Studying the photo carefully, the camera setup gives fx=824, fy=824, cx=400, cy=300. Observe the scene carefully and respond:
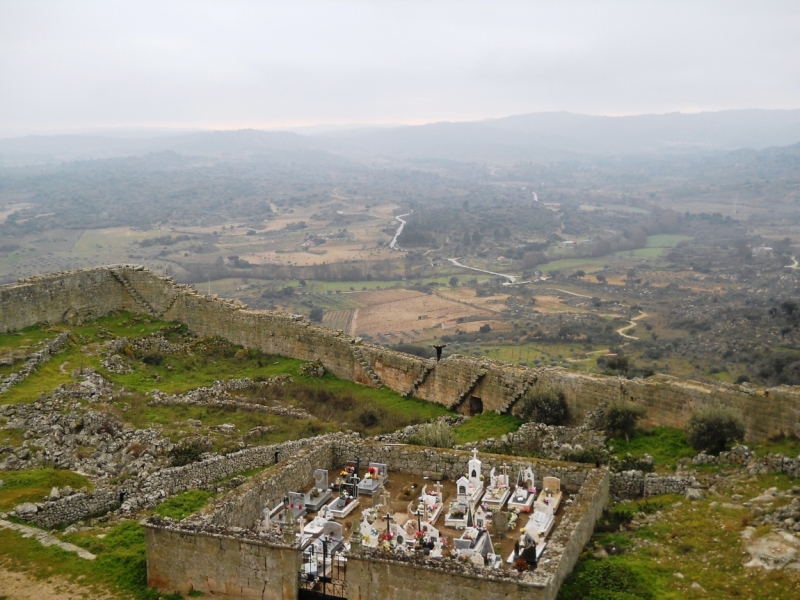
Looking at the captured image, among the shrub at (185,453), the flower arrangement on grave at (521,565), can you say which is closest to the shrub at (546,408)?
the shrub at (185,453)

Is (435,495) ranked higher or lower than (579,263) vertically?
higher

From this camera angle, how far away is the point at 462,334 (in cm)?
5238

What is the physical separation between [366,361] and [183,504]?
1007 cm

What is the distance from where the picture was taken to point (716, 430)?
16375 millimetres

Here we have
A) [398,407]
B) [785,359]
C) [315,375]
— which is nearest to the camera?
[398,407]

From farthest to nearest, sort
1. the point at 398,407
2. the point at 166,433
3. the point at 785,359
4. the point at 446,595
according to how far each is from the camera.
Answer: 1. the point at 785,359
2. the point at 398,407
3. the point at 166,433
4. the point at 446,595

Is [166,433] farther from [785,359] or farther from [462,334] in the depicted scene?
[462,334]

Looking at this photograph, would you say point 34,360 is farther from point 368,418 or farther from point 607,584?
point 607,584

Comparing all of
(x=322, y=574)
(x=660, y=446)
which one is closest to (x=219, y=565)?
(x=322, y=574)

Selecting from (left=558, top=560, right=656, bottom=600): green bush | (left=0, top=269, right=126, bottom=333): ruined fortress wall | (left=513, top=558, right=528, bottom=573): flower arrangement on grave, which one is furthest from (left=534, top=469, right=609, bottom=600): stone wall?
(left=0, top=269, right=126, bottom=333): ruined fortress wall

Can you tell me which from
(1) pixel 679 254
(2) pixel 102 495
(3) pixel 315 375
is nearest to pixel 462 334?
(3) pixel 315 375

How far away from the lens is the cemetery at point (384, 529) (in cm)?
1037

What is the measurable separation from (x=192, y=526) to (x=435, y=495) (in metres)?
4.07

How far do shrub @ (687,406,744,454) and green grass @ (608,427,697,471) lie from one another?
0.30 metres
